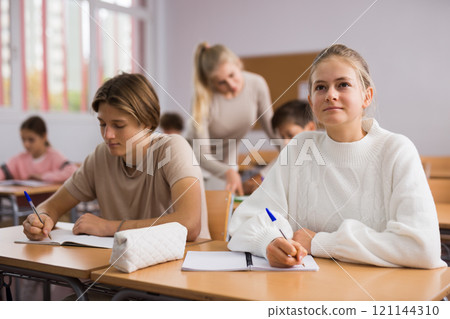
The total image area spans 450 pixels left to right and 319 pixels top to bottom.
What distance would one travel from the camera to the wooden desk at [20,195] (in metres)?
2.78

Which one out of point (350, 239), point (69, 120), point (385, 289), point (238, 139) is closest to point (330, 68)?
point (350, 239)

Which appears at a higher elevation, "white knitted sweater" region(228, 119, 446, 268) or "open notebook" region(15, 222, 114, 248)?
"white knitted sweater" region(228, 119, 446, 268)

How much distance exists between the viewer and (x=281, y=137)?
8.03 ft

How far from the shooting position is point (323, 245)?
1.15 m

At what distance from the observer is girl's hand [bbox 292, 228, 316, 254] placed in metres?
1.19

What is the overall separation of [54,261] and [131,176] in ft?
1.69

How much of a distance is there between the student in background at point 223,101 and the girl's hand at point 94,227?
944 millimetres

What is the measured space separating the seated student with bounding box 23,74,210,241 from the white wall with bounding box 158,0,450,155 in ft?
9.74

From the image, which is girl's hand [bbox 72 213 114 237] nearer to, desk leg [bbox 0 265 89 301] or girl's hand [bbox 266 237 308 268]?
desk leg [bbox 0 265 89 301]

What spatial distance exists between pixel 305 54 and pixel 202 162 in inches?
128

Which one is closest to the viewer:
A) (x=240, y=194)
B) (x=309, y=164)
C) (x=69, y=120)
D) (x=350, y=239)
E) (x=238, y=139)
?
(x=350, y=239)

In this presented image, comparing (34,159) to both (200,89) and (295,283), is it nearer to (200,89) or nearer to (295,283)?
(200,89)

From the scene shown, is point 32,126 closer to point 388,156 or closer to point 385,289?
point 388,156

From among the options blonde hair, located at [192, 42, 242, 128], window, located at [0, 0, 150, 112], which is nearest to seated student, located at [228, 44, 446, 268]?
blonde hair, located at [192, 42, 242, 128]
